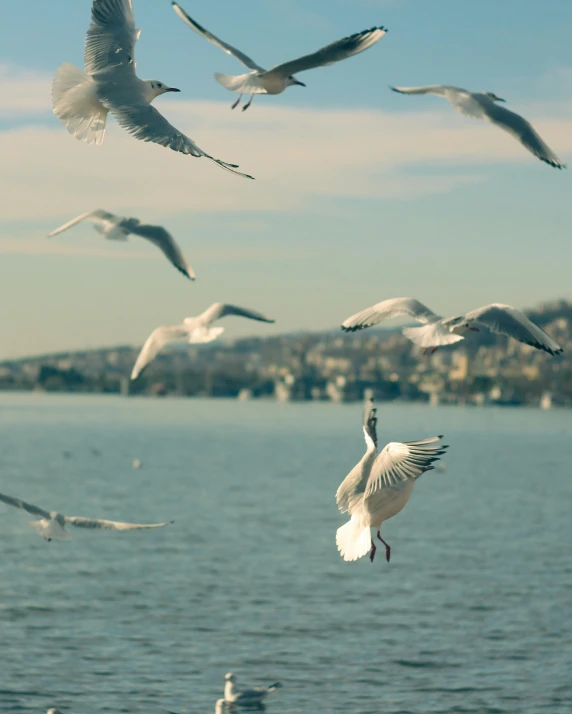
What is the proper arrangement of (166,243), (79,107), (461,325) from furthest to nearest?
(166,243) → (461,325) → (79,107)

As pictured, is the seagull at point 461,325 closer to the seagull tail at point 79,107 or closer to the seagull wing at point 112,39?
the seagull tail at point 79,107

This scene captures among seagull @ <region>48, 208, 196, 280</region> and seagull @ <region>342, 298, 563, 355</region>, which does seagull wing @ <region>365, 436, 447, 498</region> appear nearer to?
seagull @ <region>342, 298, 563, 355</region>

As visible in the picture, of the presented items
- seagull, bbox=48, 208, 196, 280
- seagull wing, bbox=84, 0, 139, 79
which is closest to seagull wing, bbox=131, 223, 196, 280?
seagull, bbox=48, 208, 196, 280

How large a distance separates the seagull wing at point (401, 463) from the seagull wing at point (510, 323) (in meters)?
1.26

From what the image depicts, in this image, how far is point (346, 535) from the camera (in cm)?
957

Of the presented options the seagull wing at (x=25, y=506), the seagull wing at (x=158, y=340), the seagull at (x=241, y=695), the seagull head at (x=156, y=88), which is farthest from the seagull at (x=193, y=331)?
the seagull at (x=241, y=695)

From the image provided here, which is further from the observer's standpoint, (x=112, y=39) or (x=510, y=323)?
(x=510, y=323)

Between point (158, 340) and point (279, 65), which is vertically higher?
point (279, 65)

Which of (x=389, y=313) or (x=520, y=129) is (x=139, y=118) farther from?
(x=520, y=129)

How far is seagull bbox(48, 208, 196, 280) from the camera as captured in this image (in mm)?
11469

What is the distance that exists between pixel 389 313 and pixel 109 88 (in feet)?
9.96

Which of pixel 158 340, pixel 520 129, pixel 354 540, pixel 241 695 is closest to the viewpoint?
pixel 354 540

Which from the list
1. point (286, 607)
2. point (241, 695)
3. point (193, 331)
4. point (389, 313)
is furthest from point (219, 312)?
point (286, 607)

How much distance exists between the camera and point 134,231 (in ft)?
40.2
